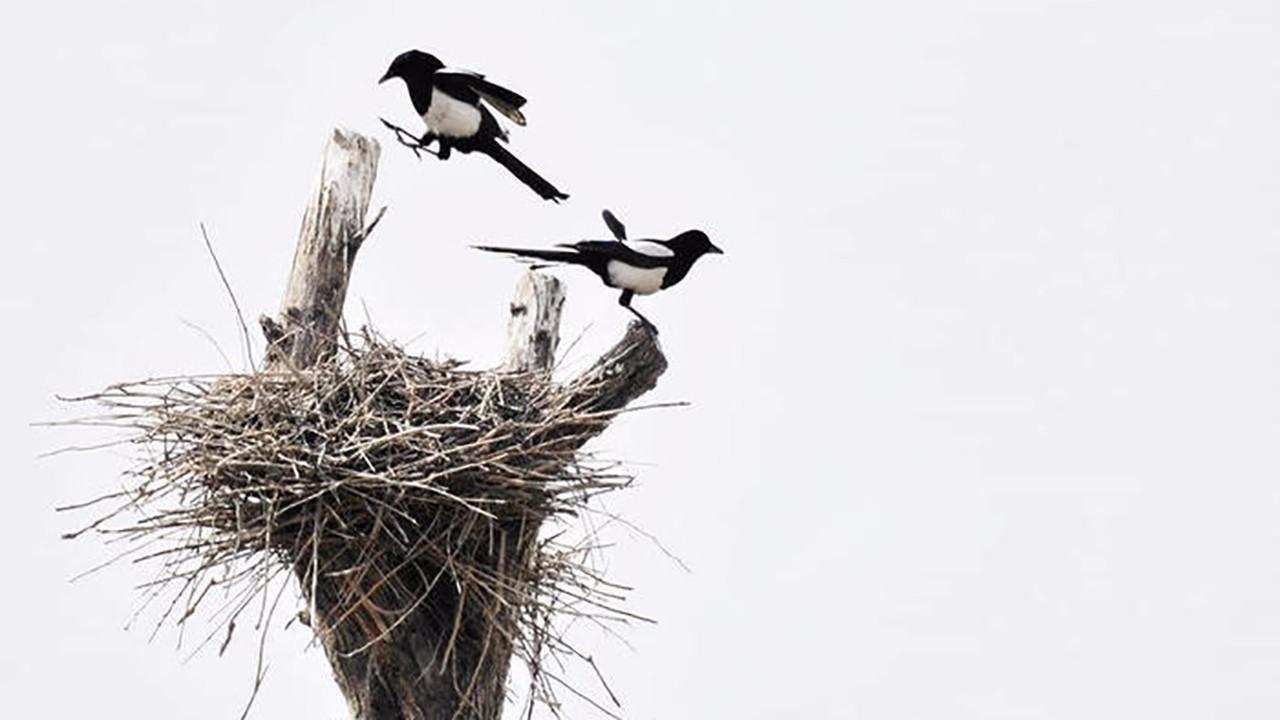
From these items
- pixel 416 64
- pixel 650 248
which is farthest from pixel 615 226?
pixel 416 64

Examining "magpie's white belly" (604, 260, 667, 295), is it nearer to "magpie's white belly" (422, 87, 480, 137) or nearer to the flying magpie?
the flying magpie

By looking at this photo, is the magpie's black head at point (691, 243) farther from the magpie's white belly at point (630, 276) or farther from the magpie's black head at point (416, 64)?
the magpie's black head at point (416, 64)

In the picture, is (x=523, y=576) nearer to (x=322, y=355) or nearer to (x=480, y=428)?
(x=480, y=428)

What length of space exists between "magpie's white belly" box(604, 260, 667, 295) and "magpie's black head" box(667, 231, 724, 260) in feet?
0.37

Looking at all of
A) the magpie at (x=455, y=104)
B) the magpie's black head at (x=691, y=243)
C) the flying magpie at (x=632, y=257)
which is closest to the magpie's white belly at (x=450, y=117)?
the magpie at (x=455, y=104)

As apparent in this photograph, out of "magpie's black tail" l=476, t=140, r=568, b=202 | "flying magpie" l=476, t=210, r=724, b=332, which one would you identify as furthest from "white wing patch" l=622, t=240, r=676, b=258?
"magpie's black tail" l=476, t=140, r=568, b=202

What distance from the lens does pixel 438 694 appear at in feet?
17.4

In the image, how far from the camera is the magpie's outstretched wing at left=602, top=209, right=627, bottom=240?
5.48 m

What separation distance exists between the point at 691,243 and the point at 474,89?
2.40ft

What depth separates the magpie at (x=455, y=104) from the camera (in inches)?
220

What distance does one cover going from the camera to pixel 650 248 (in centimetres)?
543

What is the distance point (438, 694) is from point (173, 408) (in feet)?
3.29

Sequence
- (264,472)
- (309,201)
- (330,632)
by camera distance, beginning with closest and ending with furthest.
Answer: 1. (264,472)
2. (330,632)
3. (309,201)

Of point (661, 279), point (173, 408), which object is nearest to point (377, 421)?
point (173, 408)
